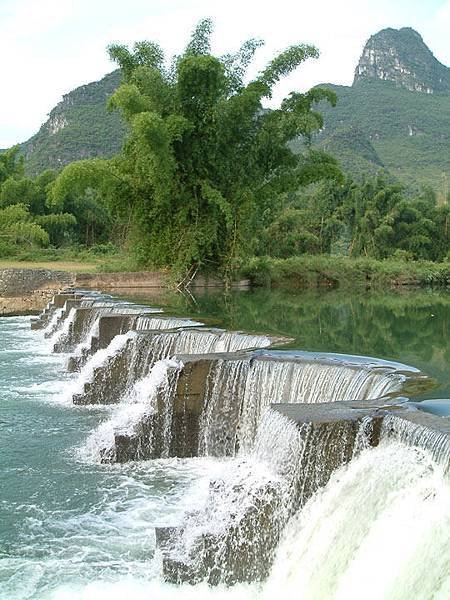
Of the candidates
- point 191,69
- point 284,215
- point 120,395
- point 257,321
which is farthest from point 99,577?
point 284,215

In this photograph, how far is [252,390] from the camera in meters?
9.17

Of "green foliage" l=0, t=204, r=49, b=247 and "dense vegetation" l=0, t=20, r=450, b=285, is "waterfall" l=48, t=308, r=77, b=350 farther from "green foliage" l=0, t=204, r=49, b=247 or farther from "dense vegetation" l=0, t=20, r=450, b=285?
"green foliage" l=0, t=204, r=49, b=247

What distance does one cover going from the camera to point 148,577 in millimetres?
5871

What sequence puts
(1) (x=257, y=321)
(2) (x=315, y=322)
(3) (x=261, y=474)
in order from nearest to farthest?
(3) (x=261, y=474) < (1) (x=257, y=321) < (2) (x=315, y=322)

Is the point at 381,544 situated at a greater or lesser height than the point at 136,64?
lesser

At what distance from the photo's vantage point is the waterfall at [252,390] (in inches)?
351

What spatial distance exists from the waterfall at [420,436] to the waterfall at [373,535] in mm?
65

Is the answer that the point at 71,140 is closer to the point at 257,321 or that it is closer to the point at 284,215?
the point at 284,215

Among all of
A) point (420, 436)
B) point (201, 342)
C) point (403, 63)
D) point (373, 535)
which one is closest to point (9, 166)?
point (201, 342)

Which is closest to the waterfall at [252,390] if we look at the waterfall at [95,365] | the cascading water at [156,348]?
the cascading water at [156,348]

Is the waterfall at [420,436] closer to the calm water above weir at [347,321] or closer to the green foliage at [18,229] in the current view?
the calm water above weir at [347,321]

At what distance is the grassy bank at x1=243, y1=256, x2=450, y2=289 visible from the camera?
33781 millimetres

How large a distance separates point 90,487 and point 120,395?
3842mm

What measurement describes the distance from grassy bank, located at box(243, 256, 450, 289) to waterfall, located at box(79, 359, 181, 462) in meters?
21.7
